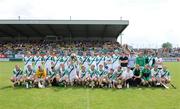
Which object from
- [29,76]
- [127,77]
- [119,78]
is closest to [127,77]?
[127,77]

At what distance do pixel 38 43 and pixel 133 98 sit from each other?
1352 inches

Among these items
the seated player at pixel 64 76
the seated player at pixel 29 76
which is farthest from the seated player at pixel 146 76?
the seated player at pixel 29 76

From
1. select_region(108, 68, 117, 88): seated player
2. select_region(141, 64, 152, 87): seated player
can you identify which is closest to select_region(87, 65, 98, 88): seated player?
select_region(108, 68, 117, 88): seated player

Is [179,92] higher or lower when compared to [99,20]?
lower

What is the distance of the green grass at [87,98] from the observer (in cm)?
1073

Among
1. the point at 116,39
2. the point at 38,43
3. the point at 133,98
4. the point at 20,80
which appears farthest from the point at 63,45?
the point at 133,98

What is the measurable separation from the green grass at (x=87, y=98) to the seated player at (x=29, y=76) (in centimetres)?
78

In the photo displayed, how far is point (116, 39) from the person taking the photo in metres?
51.8

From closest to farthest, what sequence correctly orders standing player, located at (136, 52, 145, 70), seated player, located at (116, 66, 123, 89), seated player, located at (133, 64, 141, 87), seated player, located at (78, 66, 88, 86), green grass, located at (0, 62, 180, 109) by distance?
1. green grass, located at (0, 62, 180, 109)
2. seated player, located at (116, 66, 123, 89)
3. seated player, located at (133, 64, 141, 87)
4. seated player, located at (78, 66, 88, 86)
5. standing player, located at (136, 52, 145, 70)

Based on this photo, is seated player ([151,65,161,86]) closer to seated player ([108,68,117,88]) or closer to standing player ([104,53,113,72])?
seated player ([108,68,117,88])

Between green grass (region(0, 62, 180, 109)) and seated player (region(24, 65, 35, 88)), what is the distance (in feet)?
Answer: 2.55

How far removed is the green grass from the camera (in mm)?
10727

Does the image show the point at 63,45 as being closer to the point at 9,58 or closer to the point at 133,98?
the point at 9,58

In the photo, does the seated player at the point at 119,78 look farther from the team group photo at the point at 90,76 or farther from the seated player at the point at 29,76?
the seated player at the point at 29,76
